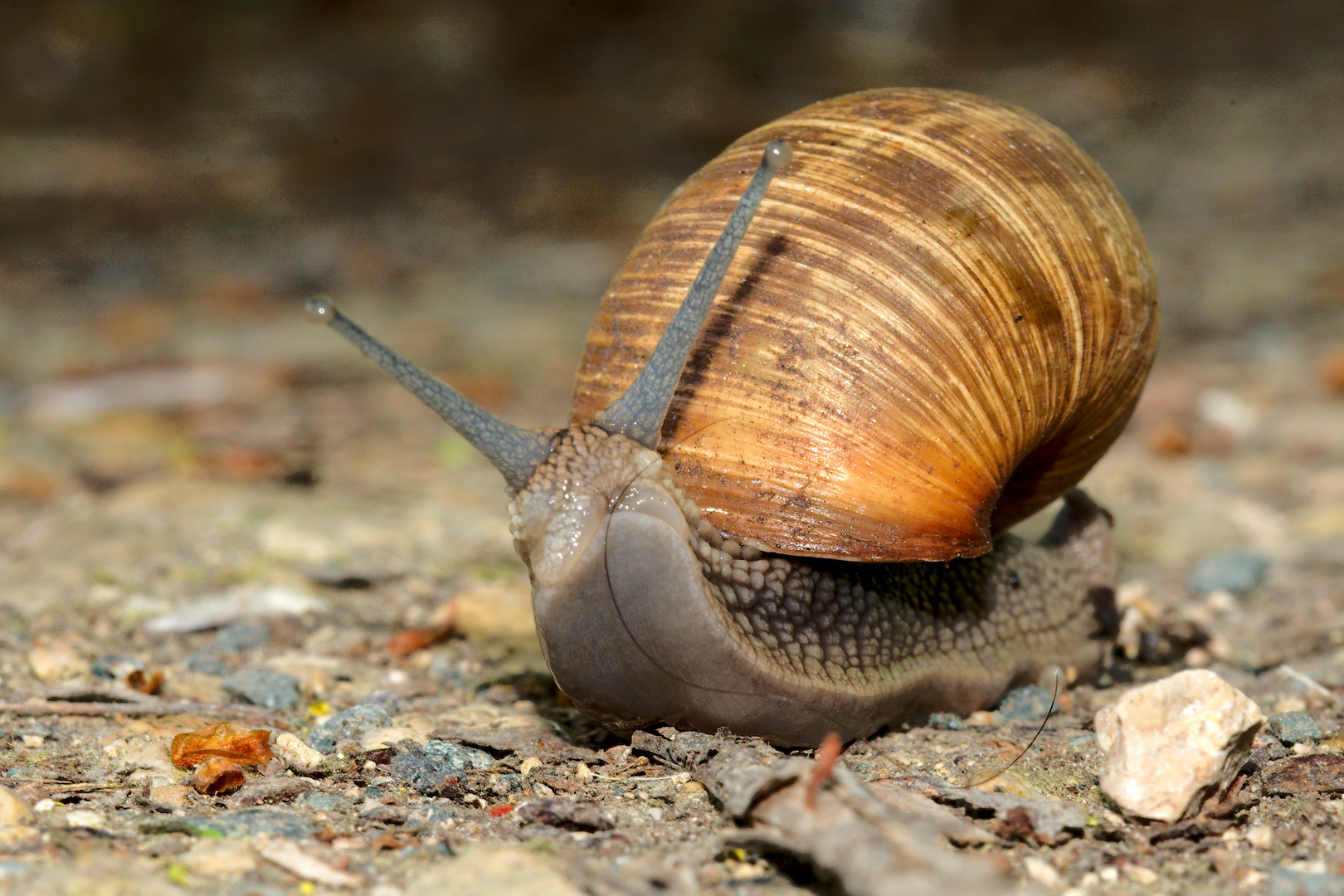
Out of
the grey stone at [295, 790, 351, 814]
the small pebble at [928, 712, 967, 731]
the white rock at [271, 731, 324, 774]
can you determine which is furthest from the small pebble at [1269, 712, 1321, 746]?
the white rock at [271, 731, 324, 774]

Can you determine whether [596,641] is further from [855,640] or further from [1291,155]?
[1291,155]

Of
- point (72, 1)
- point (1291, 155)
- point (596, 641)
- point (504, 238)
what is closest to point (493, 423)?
point (596, 641)

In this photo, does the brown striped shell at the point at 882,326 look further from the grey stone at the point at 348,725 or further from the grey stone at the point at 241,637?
the grey stone at the point at 241,637

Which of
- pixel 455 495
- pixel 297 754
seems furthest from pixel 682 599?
pixel 455 495

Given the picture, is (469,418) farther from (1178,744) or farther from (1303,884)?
(1303,884)

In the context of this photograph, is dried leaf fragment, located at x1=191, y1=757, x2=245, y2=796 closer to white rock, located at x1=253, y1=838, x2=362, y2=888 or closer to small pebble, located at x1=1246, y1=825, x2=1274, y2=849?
white rock, located at x1=253, y1=838, x2=362, y2=888
